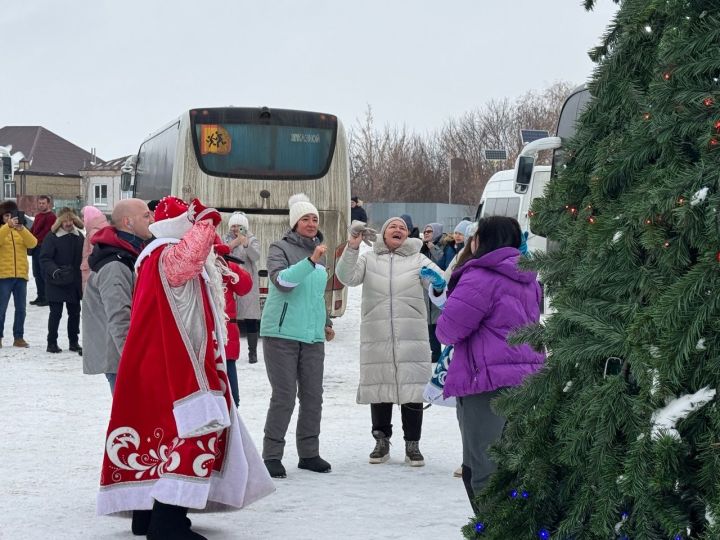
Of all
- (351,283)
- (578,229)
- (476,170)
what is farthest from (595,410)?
(476,170)

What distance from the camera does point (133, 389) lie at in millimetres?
5633

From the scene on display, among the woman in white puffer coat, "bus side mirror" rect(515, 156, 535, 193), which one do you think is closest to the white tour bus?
"bus side mirror" rect(515, 156, 535, 193)

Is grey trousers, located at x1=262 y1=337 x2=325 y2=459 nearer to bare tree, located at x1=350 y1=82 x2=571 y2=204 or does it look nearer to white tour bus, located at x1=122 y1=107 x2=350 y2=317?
white tour bus, located at x1=122 y1=107 x2=350 y2=317

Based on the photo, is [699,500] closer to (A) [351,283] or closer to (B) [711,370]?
(B) [711,370]

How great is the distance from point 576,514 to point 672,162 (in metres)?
1.07

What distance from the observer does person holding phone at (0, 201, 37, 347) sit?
14844 millimetres

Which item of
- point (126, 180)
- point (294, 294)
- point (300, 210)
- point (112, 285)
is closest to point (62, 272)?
point (300, 210)

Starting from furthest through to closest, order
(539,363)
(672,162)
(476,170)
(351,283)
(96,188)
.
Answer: (96,188), (476,170), (351,283), (539,363), (672,162)

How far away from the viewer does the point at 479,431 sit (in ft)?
19.0

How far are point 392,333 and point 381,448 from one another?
0.80m

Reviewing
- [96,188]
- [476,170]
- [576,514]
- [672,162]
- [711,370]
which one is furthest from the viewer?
[96,188]

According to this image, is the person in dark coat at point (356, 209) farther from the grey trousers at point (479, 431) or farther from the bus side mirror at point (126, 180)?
the grey trousers at point (479, 431)

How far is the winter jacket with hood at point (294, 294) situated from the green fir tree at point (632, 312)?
147 inches

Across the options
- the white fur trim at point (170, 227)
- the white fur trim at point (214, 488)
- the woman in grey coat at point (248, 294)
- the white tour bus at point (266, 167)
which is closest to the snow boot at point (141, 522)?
the white fur trim at point (214, 488)
